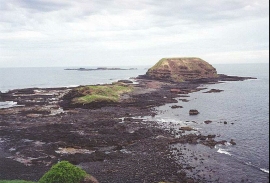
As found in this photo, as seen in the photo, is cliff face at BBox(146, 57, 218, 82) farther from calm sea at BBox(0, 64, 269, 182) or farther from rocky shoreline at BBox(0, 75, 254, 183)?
rocky shoreline at BBox(0, 75, 254, 183)

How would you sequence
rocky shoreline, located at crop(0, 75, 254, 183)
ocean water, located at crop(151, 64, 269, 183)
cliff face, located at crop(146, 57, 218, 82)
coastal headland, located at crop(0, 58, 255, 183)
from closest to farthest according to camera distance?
ocean water, located at crop(151, 64, 269, 183) < rocky shoreline, located at crop(0, 75, 254, 183) < coastal headland, located at crop(0, 58, 255, 183) < cliff face, located at crop(146, 57, 218, 82)

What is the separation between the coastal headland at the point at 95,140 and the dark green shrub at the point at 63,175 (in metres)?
8.01

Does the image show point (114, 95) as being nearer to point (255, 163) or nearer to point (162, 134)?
point (162, 134)

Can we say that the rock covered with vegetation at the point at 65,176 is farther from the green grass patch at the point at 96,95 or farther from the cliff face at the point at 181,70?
the cliff face at the point at 181,70

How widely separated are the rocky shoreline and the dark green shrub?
8.19 meters

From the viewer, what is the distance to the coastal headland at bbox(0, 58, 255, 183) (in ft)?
119

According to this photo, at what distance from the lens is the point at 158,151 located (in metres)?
44.0

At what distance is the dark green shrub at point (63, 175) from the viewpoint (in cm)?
2519

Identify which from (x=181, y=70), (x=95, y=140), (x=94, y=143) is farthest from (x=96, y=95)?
(x=181, y=70)

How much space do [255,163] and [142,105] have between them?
165ft

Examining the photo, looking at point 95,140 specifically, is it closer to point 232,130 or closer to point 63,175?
point 63,175

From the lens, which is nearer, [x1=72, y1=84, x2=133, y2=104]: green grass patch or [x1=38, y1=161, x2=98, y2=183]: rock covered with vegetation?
[x1=38, y1=161, x2=98, y2=183]: rock covered with vegetation

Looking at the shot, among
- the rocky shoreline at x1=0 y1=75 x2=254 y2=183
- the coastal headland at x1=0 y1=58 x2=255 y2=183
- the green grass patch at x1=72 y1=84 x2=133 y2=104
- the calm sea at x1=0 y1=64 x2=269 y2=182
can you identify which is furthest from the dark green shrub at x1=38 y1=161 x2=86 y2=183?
the green grass patch at x1=72 y1=84 x2=133 y2=104

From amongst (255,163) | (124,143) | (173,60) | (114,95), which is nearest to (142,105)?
(114,95)
